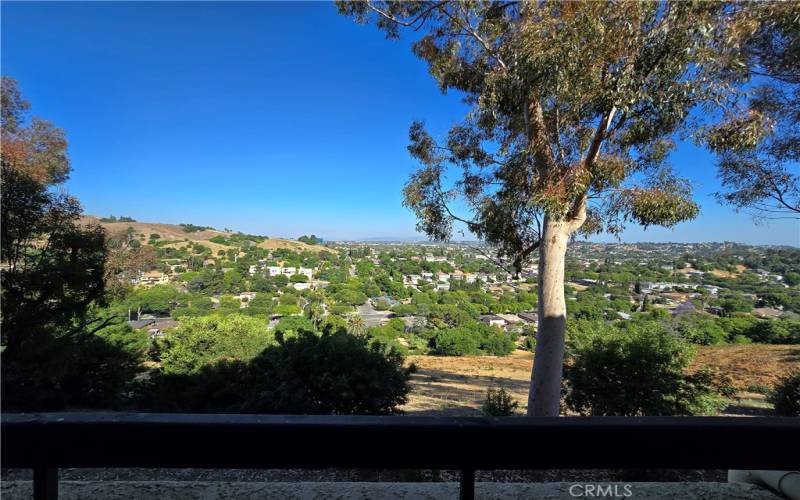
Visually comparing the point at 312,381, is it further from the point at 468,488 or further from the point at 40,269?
the point at 40,269

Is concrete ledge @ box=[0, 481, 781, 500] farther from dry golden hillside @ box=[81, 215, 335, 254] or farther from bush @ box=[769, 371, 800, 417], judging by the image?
dry golden hillside @ box=[81, 215, 335, 254]

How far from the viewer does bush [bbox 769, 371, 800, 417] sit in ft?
15.7

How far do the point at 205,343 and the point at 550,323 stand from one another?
7.31 m

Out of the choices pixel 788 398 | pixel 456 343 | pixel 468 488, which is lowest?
pixel 456 343

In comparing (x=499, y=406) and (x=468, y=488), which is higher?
(x=468, y=488)

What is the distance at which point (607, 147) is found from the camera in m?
4.57

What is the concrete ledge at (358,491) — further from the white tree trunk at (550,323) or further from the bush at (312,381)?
the bush at (312,381)

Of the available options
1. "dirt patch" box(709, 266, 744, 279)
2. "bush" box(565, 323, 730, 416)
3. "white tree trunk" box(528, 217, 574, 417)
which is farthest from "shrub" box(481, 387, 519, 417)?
"dirt patch" box(709, 266, 744, 279)

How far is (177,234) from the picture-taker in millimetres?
16484

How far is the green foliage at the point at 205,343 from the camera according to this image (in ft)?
24.1

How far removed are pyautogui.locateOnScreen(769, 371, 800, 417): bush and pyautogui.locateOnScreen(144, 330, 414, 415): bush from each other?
5.22 metres

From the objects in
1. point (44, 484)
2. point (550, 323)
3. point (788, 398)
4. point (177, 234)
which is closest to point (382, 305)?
point (177, 234)

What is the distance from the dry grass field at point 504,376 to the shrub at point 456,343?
457 centimetres

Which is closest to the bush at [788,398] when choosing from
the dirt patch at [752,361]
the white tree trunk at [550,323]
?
the dirt patch at [752,361]
